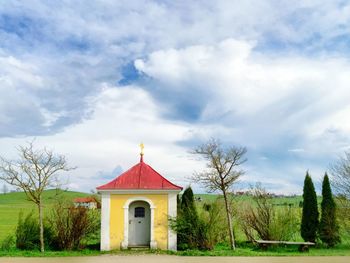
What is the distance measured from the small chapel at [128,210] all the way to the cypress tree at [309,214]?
7188 mm

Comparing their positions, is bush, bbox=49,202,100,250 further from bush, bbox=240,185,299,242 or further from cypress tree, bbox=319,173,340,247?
cypress tree, bbox=319,173,340,247

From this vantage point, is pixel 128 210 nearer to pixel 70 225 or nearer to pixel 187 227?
pixel 70 225

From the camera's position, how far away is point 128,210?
19.0 meters

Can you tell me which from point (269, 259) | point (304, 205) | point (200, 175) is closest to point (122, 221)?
point (200, 175)

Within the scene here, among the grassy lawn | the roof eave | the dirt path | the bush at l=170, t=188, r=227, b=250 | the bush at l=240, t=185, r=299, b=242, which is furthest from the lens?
the bush at l=240, t=185, r=299, b=242

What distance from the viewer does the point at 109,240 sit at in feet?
60.0

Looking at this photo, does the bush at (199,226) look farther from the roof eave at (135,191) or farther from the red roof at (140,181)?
the red roof at (140,181)

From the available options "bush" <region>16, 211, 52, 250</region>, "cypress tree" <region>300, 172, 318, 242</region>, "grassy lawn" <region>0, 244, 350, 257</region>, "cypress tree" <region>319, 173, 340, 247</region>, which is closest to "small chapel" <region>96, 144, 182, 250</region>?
"grassy lawn" <region>0, 244, 350, 257</region>

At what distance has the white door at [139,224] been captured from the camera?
19.3 metres

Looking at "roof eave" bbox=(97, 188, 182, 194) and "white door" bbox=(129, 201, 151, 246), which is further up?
"roof eave" bbox=(97, 188, 182, 194)

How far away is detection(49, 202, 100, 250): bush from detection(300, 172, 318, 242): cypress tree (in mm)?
10604

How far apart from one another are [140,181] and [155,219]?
1.86 m

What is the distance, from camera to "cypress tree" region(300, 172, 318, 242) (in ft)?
69.0

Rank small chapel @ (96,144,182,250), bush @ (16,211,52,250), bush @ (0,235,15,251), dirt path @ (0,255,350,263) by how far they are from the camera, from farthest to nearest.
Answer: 1. small chapel @ (96,144,182,250)
2. bush @ (16,211,52,250)
3. bush @ (0,235,15,251)
4. dirt path @ (0,255,350,263)
